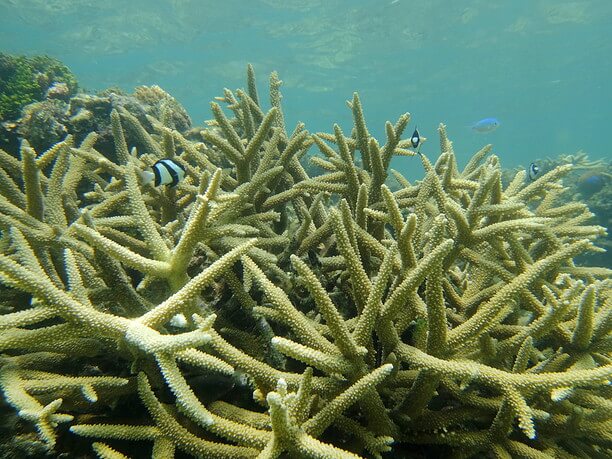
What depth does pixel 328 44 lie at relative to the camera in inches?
1325

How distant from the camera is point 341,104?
188 feet

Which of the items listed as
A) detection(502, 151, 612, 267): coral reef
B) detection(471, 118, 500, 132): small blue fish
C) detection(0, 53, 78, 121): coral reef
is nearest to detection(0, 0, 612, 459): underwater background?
detection(0, 53, 78, 121): coral reef

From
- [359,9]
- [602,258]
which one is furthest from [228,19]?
[602,258]

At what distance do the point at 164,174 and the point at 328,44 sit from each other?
3559cm

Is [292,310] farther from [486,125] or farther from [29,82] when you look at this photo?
[486,125]

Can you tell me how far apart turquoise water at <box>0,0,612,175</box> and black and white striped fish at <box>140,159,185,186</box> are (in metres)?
29.4

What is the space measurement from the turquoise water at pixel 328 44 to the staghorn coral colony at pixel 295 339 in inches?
1182

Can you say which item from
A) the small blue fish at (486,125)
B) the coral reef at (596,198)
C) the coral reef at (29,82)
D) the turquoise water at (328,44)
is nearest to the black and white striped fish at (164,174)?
the coral reef at (29,82)

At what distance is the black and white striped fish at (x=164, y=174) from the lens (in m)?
2.69

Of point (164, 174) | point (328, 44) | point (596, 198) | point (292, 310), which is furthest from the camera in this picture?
point (328, 44)

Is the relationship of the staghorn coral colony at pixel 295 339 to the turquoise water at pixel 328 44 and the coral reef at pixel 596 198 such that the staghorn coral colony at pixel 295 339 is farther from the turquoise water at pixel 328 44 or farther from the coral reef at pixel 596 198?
the turquoise water at pixel 328 44

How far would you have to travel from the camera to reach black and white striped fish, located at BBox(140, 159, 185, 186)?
2691 millimetres

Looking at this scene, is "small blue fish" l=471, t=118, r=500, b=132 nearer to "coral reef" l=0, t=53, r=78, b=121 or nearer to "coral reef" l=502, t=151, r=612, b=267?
"coral reef" l=502, t=151, r=612, b=267

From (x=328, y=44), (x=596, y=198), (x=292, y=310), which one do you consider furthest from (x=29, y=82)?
(x=328, y=44)
